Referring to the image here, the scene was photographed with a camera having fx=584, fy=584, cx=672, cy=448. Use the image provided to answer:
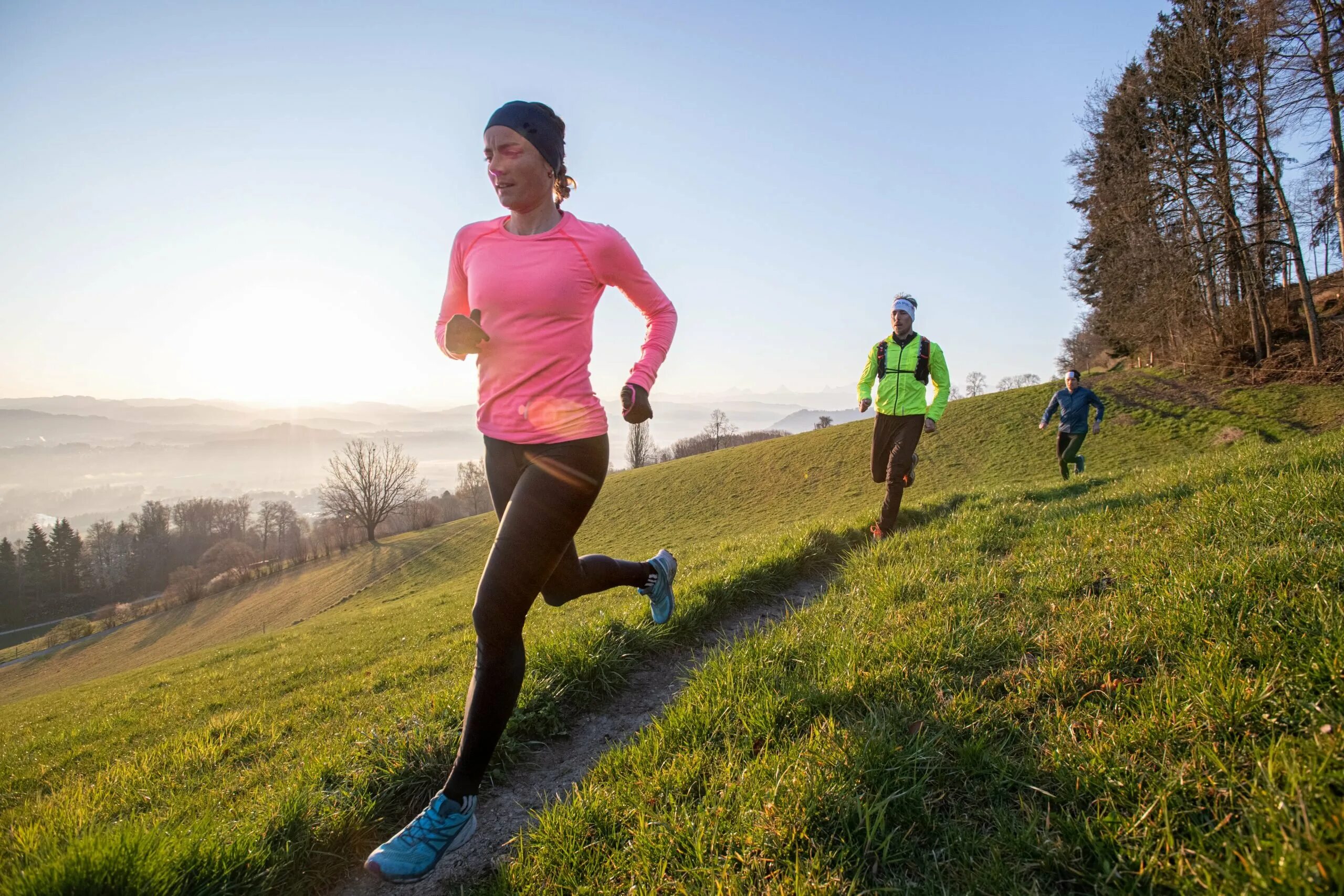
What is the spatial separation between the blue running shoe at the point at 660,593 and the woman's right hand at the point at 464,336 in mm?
1995

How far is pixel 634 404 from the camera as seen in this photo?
291 centimetres

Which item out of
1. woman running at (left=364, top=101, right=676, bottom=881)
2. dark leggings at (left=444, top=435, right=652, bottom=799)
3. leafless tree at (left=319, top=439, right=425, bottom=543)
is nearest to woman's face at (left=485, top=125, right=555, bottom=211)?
woman running at (left=364, top=101, right=676, bottom=881)

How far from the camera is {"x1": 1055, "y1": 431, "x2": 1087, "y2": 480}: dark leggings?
13398mm

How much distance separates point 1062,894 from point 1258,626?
152 cm

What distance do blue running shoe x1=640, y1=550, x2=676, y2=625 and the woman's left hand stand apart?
4.96ft

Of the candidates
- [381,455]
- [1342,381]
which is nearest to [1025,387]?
[1342,381]

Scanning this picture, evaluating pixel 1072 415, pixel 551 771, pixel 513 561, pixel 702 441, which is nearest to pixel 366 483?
pixel 702 441

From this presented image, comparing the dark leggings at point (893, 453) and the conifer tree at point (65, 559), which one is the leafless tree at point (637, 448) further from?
the conifer tree at point (65, 559)

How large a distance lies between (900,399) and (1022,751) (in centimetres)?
543

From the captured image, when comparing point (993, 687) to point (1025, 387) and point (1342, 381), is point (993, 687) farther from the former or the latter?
point (1025, 387)

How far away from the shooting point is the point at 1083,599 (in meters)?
3.12

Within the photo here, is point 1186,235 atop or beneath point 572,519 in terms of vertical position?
atop

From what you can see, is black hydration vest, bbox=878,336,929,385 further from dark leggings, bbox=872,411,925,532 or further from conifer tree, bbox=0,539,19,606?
conifer tree, bbox=0,539,19,606

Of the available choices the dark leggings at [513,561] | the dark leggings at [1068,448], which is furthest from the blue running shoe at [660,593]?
the dark leggings at [1068,448]
